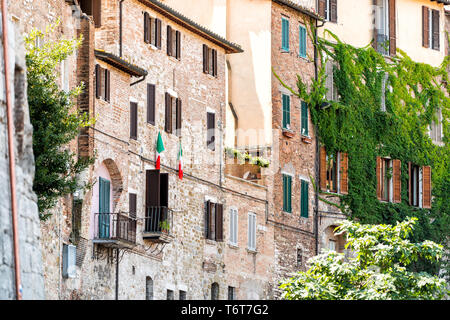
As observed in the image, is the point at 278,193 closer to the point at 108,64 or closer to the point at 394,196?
the point at 394,196

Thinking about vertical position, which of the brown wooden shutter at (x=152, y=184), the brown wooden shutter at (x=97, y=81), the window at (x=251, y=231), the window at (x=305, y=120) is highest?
the window at (x=305, y=120)

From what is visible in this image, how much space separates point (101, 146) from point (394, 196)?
20.1m

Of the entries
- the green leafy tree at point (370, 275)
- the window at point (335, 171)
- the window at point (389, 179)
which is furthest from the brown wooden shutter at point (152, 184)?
the window at point (389, 179)

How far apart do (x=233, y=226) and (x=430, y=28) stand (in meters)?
17.0

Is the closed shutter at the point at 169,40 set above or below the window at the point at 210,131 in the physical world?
above

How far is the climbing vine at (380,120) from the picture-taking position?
183 feet

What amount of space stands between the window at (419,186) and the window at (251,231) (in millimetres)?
10330

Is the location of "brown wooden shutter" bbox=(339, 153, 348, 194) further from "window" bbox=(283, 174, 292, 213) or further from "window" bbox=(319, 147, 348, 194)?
"window" bbox=(283, 174, 292, 213)

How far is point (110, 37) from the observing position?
43375 millimetres

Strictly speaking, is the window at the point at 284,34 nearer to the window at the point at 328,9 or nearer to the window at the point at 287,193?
the window at the point at 328,9

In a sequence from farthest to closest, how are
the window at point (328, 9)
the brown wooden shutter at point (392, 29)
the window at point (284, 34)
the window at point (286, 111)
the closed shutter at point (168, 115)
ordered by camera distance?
the brown wooden shutter at point (392, 29), the window at point (328, 9), the window at point (284, 34), the window at point (286, 111), the closed shutter at point (168, 115)

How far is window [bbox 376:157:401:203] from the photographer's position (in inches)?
2270

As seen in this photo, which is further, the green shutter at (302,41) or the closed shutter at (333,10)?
the closed shutter at (333,10)
